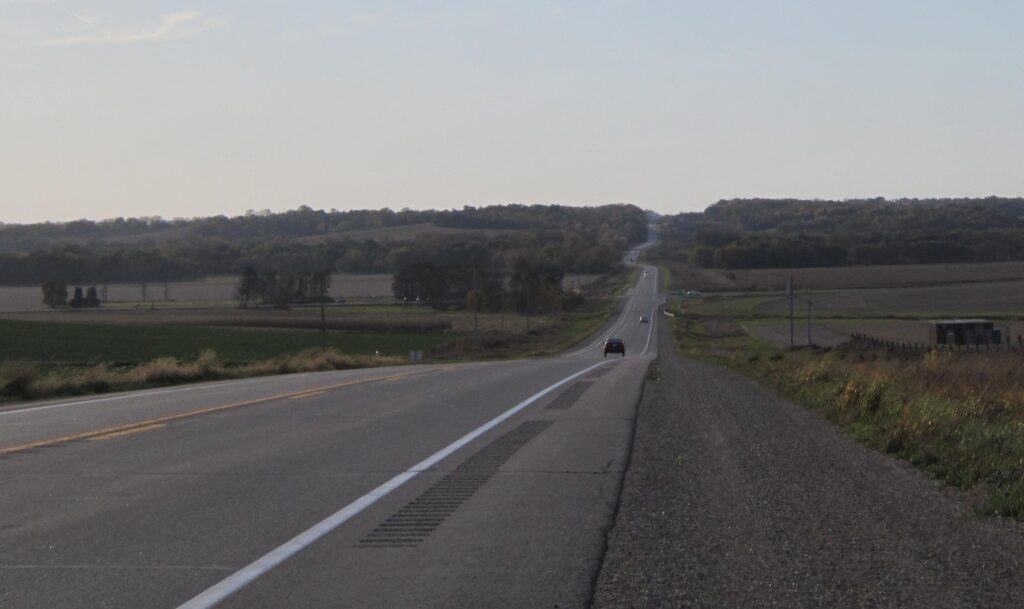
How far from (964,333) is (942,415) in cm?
4982

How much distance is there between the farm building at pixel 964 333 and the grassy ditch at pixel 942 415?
33511 mm

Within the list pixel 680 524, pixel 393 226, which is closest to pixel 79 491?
pixel 680 524

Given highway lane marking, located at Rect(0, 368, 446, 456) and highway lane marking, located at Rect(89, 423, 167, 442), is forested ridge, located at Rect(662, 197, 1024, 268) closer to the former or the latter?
highway lane marking, located at Rect(0, 368, 446, 456)

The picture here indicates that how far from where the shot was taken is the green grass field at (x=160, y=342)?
46884 mm

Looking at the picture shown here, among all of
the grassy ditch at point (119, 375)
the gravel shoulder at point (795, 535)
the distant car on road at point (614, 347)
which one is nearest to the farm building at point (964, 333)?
the distant car on road at point (614, 347)

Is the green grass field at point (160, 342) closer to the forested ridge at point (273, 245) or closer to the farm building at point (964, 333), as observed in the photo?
the forested ridge at point (273, 245)

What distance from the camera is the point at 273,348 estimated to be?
5812cm

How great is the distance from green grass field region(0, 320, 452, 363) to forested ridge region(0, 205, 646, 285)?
17.9 meters

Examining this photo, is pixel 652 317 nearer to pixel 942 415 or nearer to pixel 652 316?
pixel 652 316

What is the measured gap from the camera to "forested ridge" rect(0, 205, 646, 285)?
279 ft

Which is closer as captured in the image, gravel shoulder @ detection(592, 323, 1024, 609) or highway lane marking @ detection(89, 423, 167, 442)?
gravel shoulder @ detection(592, 323, 1024, 609)

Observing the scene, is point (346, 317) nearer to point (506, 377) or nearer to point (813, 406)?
point (506, 377)

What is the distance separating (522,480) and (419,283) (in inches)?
3547

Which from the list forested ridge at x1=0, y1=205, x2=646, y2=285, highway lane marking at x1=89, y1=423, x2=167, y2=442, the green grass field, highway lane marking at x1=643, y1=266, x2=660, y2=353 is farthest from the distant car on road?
highway lane marking at x1=89, y1=423, x2=167, y2=442
